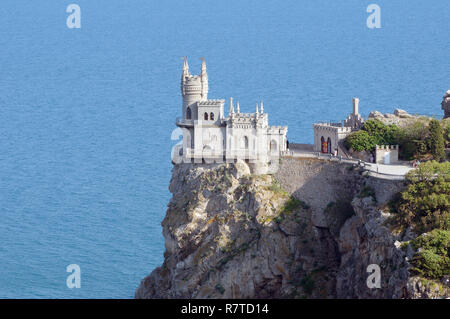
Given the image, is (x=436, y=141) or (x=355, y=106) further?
(x=355, y=106)

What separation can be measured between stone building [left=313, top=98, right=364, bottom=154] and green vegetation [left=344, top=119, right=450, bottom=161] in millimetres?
1262

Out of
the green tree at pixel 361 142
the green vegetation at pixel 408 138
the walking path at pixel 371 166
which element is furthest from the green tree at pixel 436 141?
the green tree at pixel 361 142

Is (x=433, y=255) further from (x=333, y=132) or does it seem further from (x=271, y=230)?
(x=333, y=132)

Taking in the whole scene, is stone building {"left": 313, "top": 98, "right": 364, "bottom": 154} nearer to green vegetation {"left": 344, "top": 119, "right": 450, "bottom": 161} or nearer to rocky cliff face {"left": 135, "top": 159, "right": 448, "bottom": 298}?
green vegetation {"left": 344, "top": 119, "right": 450, "bottom": 161}

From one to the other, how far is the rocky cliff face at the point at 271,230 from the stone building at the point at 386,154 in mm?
3385

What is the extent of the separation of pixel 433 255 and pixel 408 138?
23975 millimetres

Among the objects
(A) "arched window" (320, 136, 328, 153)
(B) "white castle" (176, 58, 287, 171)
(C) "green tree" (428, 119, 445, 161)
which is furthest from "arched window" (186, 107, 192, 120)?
(C) "green tree" (428, 119, 445, 161)

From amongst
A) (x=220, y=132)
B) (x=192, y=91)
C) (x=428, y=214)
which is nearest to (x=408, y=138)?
(x=428, y=214)

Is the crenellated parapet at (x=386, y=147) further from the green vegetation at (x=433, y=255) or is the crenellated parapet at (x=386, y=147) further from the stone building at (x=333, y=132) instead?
the green vegetation at (x=433, y=255)

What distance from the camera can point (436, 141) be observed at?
440 feet

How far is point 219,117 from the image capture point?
14125cm

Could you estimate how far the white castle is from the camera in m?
139
